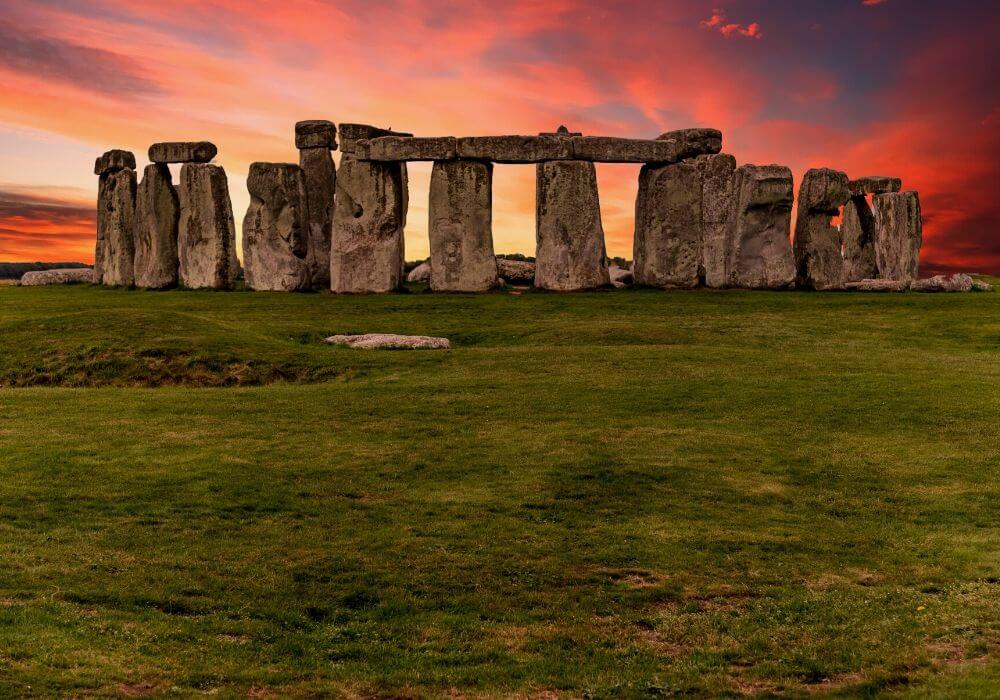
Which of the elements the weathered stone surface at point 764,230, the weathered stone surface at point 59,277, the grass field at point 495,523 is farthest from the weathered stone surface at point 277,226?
the weathered stone surface at point 764,230

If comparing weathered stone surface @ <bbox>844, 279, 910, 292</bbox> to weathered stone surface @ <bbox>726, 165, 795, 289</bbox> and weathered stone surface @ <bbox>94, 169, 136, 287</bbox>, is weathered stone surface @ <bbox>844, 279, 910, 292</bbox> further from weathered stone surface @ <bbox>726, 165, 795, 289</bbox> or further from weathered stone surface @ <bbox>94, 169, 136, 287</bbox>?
weathered stone surface @ <bbox>94, 169, 136, 287</bbox>

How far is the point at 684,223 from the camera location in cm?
3519

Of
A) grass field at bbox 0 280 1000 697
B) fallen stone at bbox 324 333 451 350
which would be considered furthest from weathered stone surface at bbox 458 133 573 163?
grass field at bbox 0 280 1000 697

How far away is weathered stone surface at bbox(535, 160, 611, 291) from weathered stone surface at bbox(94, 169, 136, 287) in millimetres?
17548

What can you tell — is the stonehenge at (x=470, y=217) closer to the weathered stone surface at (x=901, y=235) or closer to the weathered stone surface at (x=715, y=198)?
the weathered stone surface at (x=715, y=198)

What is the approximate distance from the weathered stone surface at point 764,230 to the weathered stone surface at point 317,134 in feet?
50.1

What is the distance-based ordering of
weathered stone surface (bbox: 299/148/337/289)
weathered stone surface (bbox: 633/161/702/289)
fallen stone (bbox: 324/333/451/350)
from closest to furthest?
1. fallen stone (bbox: 324/333/451/350)
2. weathered stone surface (bbox: 633/161/702/289)
3. weathered stone surface (bbox: 299/148/337/289)

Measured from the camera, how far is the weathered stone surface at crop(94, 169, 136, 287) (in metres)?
41.2

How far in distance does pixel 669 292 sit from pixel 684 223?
2.72 m

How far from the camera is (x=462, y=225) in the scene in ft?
113

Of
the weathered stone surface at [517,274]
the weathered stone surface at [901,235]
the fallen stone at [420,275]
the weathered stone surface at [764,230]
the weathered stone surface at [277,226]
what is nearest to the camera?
the weathered stone surface at [764,230]

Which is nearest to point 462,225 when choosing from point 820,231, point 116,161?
point 820,231

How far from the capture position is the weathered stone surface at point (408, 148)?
34.1m

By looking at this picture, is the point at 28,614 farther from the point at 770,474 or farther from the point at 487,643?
the point at 770,474
